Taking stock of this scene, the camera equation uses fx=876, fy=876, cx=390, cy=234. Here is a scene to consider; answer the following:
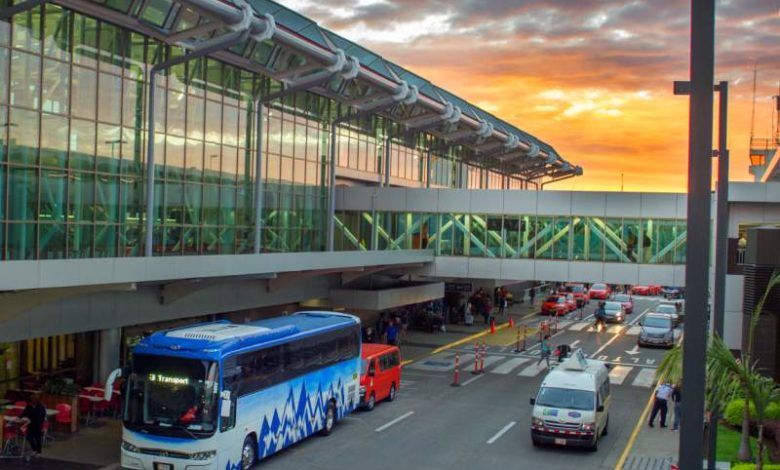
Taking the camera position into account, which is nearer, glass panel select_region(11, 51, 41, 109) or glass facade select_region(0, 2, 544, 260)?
glass panel select_region(11, 51, 41, 109)

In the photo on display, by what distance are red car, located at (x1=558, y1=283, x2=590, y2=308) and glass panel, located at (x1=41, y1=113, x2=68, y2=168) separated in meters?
49.9

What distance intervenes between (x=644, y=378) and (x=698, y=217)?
3248 cm

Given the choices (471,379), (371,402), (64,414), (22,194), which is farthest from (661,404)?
(22,194)

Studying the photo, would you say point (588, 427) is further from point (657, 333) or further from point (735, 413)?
point (657, 333)

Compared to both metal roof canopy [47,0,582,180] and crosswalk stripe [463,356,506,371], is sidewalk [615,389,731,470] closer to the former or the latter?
crosswalk stripe [463,356,506,371]

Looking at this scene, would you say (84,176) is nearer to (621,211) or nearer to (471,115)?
(621,211)

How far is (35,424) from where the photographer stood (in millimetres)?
20953

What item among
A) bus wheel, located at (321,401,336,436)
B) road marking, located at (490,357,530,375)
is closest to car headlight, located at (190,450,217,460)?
bus wheel, located at (321,401,336,436)

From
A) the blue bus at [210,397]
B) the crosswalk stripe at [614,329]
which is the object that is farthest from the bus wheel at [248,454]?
the crosswalk stripe at [614,329]

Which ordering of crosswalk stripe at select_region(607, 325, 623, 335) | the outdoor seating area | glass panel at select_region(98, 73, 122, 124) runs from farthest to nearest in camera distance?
1. crosswalk stripe at select_region(607, 325, 623, 335)
2. glass panel at select_region(98, 73, 122, 124)
3. the outdoor seating area

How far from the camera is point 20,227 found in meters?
26.1

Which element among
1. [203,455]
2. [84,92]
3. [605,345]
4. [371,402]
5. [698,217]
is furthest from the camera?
[605,345]

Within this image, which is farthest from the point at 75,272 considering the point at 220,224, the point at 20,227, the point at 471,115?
the point at 471,115

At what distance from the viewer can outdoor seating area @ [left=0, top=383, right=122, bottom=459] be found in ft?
69.4
